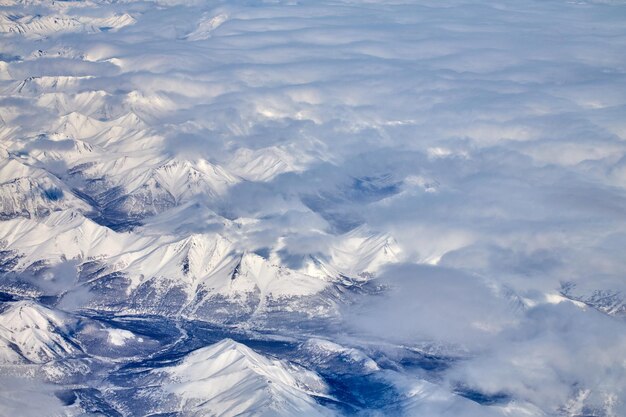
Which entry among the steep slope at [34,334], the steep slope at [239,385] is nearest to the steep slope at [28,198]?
the steep slope at [34,334]

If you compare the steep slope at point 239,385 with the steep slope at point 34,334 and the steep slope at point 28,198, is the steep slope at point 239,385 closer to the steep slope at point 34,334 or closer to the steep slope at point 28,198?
the steep slope at point 34,334

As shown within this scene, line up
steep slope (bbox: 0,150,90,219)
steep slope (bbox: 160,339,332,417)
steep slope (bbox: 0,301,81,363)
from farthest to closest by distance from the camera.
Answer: steep slope (bbox: 0,150,90,219) < steep slope (bbox: 0,301,81,363) < steep slope (bbox: 160,339,332,417)

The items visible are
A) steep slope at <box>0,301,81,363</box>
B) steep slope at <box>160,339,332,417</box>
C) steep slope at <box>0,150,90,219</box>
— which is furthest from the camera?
steep slope at <box>0,150,90,219</box>

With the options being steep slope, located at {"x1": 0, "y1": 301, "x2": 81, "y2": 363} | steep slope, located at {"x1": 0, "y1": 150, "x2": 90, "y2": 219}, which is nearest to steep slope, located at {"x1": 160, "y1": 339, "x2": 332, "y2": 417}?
steep slope, located at {"x1": 0, "y1": 301, "x2": 81, "y2": 363}

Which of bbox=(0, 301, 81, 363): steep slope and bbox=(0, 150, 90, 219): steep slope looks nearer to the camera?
bbox=(0, 301, 81, 363): steep slope

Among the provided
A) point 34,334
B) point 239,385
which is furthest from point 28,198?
point 239,385

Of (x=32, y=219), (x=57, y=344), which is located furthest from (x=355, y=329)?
(x=32, y=219)

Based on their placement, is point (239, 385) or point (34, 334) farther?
point (34, 334)

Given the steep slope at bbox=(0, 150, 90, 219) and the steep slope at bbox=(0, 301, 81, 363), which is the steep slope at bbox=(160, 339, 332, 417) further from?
the steep slope at bbox=(0, 150, 90, 219)

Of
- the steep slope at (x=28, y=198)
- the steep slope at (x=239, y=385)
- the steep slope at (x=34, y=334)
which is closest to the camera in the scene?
the steep slope at (x=239, y=385)

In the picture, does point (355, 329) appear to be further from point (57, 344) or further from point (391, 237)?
point (57, 344)

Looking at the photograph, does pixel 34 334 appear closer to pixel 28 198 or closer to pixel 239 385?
pixel 239 385
